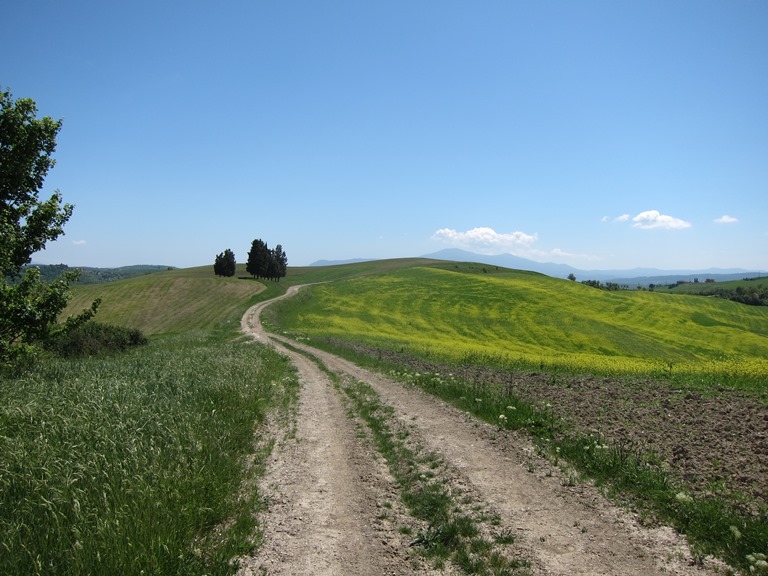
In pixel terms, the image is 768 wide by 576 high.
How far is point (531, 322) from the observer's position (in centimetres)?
5347

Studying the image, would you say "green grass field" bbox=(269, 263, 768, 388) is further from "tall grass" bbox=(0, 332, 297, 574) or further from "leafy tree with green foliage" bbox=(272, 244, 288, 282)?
"leafy tree with green foliage" bbox=(272, 244, 288, 282)

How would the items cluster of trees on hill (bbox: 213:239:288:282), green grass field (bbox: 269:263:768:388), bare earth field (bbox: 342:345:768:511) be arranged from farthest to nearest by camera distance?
cluster of trees on hill (bbox: 213:239:288:282), green grass field (bbox: 269:263:768:388), bare earth field (bbox: 342:345:768:511)

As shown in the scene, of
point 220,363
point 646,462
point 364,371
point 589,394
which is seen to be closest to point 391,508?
point 646,462

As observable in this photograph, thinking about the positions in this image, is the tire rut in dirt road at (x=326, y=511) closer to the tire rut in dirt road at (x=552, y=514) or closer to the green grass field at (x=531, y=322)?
the tire rut in dirt road at (x=552, y=514)

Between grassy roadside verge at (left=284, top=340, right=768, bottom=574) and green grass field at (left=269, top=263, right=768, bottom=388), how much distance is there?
41.5 ft

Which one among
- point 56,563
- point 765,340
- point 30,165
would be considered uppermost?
point 30,165

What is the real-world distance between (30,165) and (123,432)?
1243cm

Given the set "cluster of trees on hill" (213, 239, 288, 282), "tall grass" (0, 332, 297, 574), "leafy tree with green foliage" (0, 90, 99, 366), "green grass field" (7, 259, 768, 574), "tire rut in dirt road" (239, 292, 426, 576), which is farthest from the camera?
"cluster of trees on hill" (213, 239, 288, 282)

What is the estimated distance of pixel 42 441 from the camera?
28.4 ft

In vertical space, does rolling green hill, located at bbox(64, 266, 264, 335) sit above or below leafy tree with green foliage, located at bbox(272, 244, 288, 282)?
below

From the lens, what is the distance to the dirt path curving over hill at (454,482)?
6.29m

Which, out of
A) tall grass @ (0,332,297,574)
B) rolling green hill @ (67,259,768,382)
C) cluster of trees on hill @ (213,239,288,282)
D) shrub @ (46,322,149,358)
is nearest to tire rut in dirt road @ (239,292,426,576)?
tall grass @ (0,332,297,574)

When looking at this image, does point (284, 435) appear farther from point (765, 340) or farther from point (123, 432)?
point (765, 340)

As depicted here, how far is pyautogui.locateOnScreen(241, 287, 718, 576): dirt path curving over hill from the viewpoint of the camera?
6.29m
